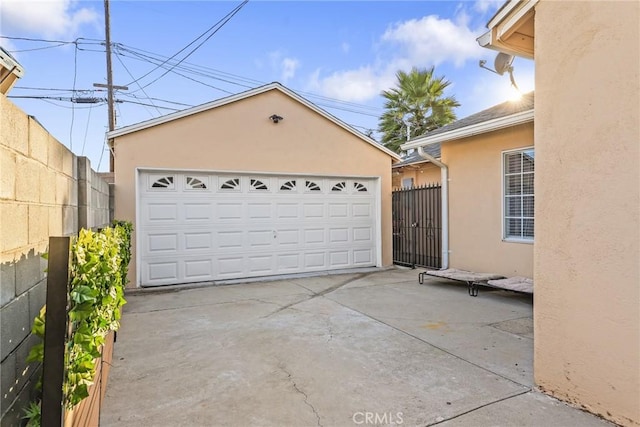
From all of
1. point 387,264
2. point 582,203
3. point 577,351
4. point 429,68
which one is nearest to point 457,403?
point 577,351

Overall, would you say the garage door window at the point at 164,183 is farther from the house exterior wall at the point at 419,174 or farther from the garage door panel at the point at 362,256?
the house exterior wall at the point at 419,174

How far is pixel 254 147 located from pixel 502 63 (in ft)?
17.4

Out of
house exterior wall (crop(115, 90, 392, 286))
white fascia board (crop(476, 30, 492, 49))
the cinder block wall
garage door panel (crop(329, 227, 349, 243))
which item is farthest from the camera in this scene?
garage door panel (crop(329, 227, 349, 243))

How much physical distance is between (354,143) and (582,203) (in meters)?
7.15

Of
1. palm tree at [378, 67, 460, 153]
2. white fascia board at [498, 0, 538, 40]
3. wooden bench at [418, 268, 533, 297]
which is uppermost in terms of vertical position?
palm tree at [378, 67, 460, 153]

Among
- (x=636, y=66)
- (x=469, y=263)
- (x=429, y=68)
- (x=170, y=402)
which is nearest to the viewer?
(x=636, y=66)

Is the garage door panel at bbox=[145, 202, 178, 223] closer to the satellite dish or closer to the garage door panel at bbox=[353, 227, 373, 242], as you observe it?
the garage door panel at bbox=[353, 227, 373, 242]

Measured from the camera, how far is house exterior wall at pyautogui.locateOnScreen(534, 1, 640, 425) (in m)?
2.47

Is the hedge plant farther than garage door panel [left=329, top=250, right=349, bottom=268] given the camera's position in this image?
No

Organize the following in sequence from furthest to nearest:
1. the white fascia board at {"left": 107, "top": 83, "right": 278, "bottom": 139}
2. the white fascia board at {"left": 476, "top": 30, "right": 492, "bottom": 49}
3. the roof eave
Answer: the white fascia board at {"left": 107, "top": 83, "right": 278, "bottom": 139} → the white fascia board at {"left": 476, "top": 30, "right": 492, "bottom": 49} → the roof eave

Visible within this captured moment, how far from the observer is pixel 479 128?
7453 mm

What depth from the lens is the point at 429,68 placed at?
16.4 m

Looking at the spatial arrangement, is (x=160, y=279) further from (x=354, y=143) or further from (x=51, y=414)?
(x=51, y=414)

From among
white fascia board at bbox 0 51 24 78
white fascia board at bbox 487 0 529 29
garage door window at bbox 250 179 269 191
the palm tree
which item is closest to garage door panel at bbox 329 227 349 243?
garage door window at bbox 250 179 269 191
